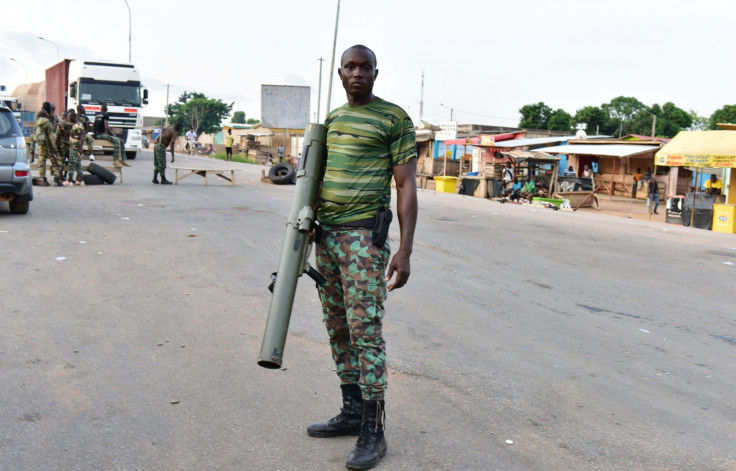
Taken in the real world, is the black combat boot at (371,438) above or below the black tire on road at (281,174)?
below

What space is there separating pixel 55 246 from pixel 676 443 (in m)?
7.31

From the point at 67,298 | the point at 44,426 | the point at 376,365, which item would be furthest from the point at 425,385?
the point at 67,298

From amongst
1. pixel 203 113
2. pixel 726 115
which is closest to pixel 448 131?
pixel 726 115

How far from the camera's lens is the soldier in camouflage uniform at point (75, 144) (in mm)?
15904

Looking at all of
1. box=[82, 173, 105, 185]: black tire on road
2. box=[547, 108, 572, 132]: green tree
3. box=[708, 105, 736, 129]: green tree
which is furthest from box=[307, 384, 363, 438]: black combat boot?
box=[547, 108, 572, 132]: green tree

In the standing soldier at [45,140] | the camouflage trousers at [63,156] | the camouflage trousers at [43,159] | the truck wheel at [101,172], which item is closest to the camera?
the standing soldier at [45,140]

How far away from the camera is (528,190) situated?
25.5 metres

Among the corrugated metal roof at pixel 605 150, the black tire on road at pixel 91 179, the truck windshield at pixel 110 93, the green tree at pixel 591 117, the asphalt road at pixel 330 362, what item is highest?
the green tree at pixel 591 117

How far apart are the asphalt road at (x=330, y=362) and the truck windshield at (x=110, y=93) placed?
697 inches

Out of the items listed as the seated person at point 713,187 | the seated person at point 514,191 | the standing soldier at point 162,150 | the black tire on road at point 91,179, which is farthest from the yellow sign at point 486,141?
the black tire on road at point 91,179

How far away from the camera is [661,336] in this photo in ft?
19.7

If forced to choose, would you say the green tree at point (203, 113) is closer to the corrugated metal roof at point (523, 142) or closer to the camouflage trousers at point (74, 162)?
the corrugated metal roof at point (523, 142)

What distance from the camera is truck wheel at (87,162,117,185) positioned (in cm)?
1669

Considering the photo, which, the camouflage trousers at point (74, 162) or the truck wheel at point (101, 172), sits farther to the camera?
the truck wheel at point (101, 172)
